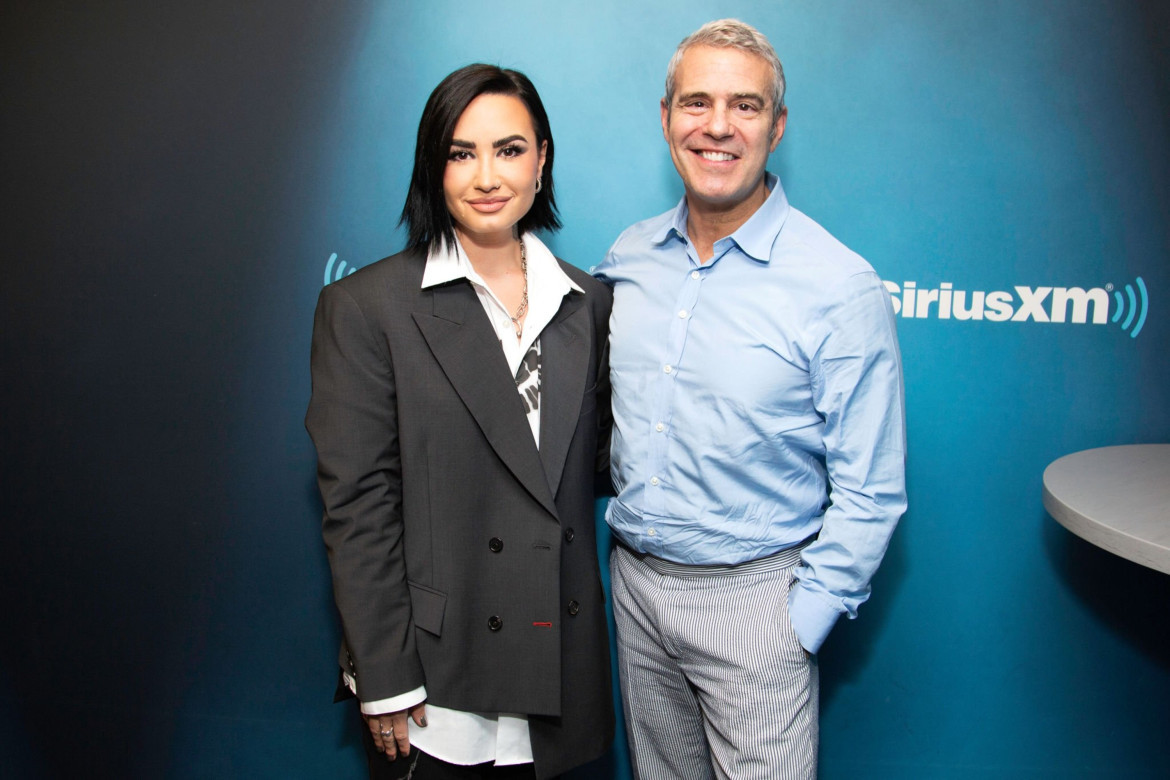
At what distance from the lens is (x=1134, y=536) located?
1356mm

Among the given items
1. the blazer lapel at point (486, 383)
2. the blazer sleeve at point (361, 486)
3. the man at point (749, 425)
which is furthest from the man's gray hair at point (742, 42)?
the blazer sleeve at point (361, 486)

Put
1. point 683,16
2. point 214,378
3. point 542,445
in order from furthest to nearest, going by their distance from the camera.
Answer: point 214,378, point 683,16, point 542,445

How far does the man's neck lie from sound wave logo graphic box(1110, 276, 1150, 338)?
102 cm

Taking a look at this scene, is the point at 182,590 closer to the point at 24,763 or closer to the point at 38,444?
the point at 38,444

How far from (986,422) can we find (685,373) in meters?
0.96

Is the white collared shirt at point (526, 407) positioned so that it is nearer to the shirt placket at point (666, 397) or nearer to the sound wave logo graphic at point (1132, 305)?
the shirt placket at point (666, 397)

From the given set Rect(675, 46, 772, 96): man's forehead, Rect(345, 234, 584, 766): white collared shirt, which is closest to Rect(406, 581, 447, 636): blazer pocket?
Rect(345, 234, 584, 766): white collared shirt

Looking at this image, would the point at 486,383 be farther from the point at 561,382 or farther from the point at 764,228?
the point at 764,228

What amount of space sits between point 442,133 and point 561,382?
1.70ft

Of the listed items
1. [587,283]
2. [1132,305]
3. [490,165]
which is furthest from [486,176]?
[1132,305]

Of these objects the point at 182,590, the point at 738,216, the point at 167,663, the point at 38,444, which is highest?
the point at 738,216

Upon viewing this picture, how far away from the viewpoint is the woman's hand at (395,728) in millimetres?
1525

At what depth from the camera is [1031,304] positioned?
203 cm

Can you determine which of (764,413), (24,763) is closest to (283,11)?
(764,413)
